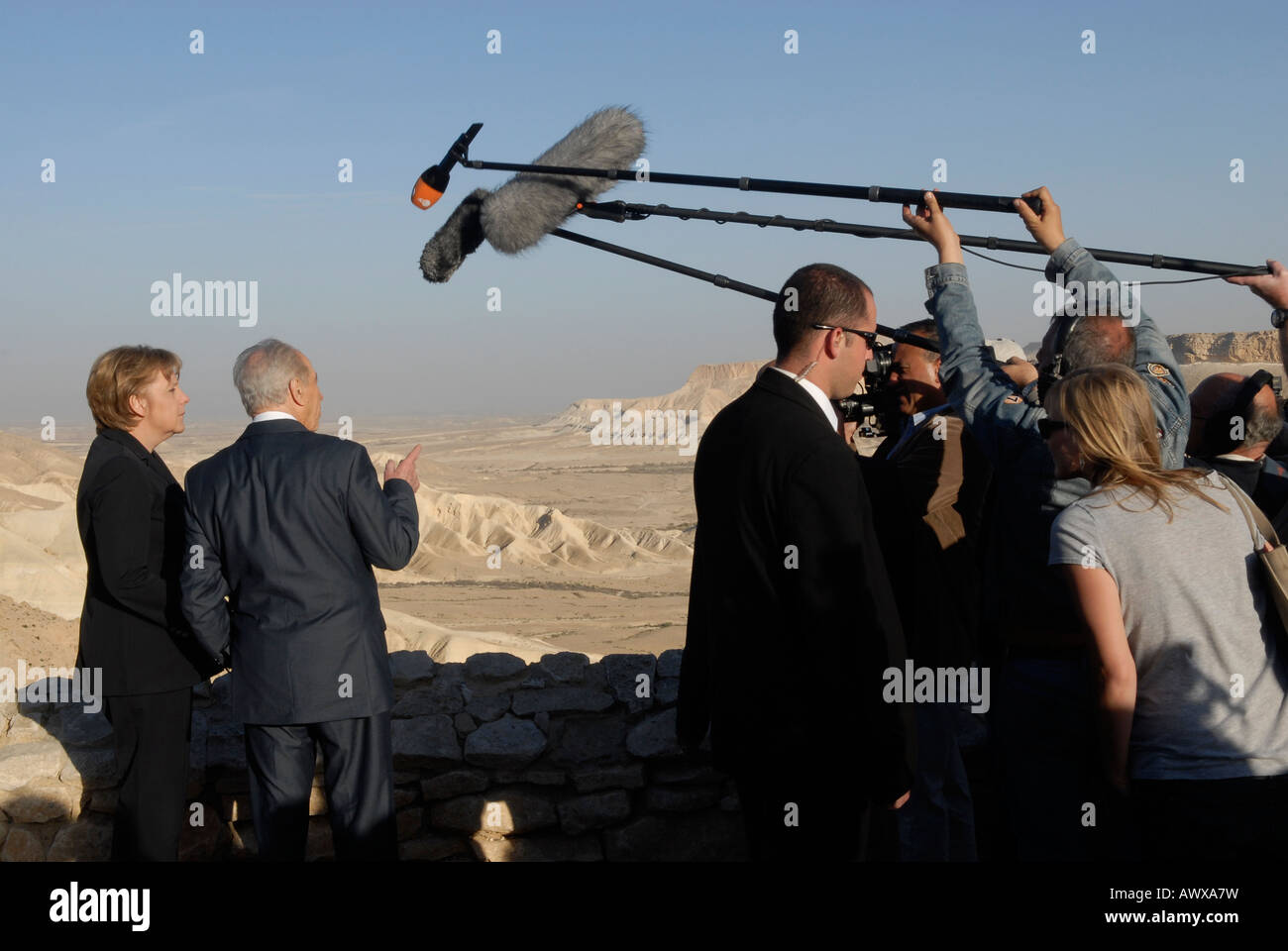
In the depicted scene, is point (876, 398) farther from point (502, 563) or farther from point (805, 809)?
point (502, 563)

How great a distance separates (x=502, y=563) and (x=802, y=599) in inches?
645

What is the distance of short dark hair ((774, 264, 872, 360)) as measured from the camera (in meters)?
2.73

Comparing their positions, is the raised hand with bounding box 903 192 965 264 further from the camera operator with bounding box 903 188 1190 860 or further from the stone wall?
the stone wall

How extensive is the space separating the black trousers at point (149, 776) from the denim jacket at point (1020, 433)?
8.51 ft

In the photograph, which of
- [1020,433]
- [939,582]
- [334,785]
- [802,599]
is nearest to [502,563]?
[334,785]

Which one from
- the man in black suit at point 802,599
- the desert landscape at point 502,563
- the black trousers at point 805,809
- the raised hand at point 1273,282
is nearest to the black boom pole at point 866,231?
the raised hand at point 1273,282

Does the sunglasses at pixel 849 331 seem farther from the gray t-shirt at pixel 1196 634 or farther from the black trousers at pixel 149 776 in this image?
the black trousers at pixel 149 776

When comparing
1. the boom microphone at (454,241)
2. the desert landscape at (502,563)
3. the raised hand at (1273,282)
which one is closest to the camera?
the raised hand at (1273,282)

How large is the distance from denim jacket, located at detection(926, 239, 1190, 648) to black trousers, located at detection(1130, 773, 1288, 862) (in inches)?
19.7

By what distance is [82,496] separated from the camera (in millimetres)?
3518

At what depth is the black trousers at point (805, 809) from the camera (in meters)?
2.59

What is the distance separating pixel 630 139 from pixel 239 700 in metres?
2.31

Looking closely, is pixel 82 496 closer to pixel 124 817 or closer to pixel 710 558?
pixel 124 817
